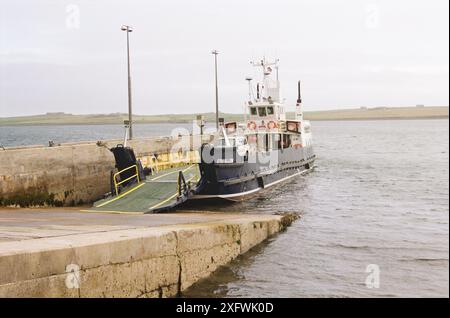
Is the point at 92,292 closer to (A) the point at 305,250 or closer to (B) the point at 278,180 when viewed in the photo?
(A) the point at 305,250

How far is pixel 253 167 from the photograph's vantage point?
22.3m

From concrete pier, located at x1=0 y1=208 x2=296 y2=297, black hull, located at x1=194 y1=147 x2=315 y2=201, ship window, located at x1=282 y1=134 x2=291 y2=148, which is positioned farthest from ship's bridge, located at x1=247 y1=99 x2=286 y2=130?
concrete pier, located at x1=0 y1=208 x2=296 y2=297

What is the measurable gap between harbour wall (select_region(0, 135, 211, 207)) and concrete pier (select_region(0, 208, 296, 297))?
201 inches

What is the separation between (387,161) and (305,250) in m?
35.5

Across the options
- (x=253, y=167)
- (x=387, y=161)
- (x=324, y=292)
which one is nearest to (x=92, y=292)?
(x=324, y=292)

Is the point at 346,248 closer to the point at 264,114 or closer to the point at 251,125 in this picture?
the point at 251,125

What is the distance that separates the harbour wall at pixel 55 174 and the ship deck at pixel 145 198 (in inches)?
99.3

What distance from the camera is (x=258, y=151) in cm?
2605

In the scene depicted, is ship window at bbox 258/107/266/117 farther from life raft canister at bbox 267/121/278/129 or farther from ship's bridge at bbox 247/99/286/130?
life raft canister at bbox 267/121/278/129

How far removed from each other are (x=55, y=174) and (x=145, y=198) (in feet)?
13.5

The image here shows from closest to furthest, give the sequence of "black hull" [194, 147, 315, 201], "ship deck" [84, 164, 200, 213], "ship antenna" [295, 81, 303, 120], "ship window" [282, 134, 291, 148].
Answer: "ship deck" [84, 164, 200, 213] < "black hull" [194, 147, 315, 201] < "ship window" [282, 134, 291, 148] < "ship antenna" [295, 81, 303, 120]

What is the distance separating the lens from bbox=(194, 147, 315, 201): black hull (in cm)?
1906

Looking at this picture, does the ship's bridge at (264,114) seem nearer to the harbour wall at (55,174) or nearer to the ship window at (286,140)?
the ship window at (286,140)

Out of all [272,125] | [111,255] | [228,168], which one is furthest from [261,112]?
[111,255]
